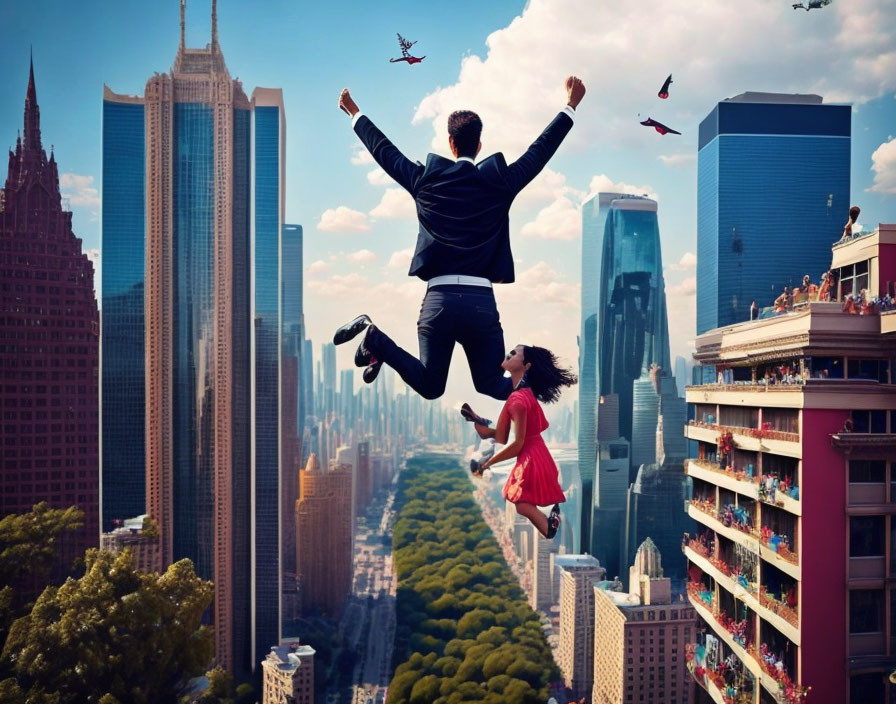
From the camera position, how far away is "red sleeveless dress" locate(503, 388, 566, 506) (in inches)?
82.3

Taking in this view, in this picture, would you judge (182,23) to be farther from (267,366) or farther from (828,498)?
(828,498)

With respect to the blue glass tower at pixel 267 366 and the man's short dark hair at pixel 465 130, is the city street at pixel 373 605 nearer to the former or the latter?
the blue glass tower at pixel 267 366

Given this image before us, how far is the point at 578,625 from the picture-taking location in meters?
15.7

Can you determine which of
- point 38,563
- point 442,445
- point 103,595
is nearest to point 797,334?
point 103,595

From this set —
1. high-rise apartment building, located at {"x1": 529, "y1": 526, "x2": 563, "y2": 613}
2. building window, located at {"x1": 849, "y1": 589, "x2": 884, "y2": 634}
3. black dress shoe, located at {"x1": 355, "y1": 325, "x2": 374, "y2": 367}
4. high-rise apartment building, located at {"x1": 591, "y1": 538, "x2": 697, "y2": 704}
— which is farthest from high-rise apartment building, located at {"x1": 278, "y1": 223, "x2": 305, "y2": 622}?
black dress shoe, located at {"x1": 355, "y1": 325, "x2": 374, "y2": 367}

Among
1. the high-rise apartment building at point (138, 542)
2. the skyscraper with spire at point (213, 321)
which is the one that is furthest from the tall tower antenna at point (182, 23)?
the high-rise apartment building at point (138, 542)

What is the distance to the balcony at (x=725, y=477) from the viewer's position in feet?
17.5

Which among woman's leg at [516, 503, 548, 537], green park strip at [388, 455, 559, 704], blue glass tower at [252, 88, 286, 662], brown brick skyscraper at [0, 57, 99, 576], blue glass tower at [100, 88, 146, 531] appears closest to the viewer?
woman's leg at [516, 503, 548, 537]

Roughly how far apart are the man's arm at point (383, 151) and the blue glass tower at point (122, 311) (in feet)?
50.0

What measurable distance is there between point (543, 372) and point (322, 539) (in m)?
18.4

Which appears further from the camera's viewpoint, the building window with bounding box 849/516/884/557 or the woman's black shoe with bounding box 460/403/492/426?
the building window with bounding box 849/516/884/557

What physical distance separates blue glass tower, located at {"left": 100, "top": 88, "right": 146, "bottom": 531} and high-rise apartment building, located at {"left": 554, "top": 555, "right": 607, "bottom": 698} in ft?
29.8

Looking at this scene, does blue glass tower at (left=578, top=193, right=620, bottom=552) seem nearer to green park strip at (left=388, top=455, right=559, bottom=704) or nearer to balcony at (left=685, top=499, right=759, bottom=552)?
green park strip at (left=388, top=455, right=559, bottom=704)

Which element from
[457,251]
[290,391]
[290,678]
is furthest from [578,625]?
[457,251]
